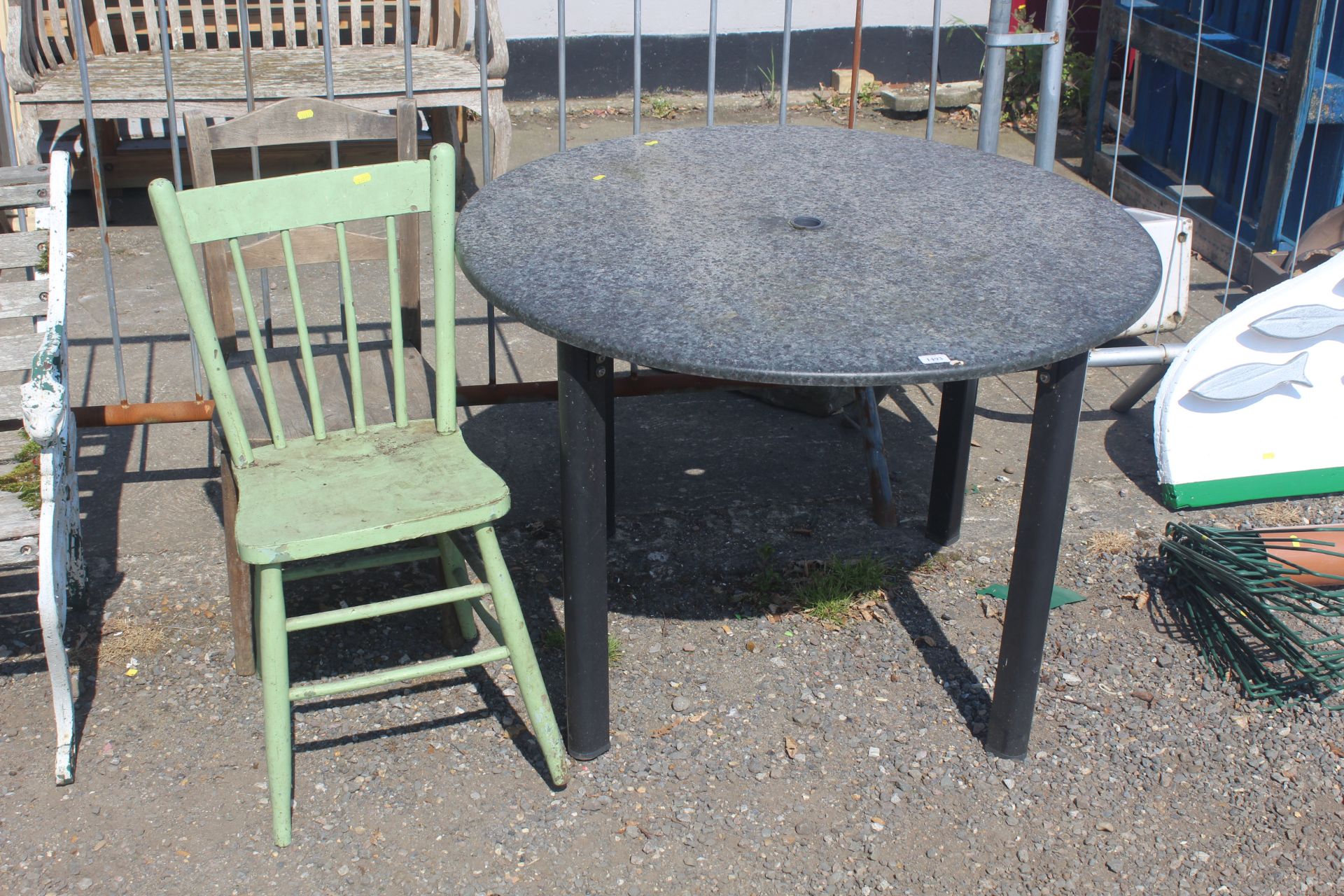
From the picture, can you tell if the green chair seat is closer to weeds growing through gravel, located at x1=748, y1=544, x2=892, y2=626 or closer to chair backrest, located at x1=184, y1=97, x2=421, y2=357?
chair backrest, located at x1=184, y1=97, x2=421, y2=357

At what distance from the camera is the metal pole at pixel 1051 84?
3.24 meters

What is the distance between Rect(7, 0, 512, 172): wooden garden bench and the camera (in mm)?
5145

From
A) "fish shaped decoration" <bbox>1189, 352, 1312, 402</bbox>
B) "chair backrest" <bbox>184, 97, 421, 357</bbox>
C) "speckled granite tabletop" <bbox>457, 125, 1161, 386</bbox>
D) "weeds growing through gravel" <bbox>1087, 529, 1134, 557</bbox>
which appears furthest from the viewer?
"fish shaped decoration" <bbox>1189, 352, 1312, 402</bbox>

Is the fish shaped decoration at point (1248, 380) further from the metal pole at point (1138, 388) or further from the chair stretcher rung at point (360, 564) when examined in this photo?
the chair stretcher rung at point (360, 564)

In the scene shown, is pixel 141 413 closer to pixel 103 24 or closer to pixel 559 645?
pixel 559 645

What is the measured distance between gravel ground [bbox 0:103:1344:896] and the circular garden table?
0.68 feet

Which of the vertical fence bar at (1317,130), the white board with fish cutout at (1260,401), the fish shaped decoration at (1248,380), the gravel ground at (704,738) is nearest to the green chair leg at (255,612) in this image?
the gravel ground at (704,738)

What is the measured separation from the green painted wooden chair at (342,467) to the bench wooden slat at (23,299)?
1.96 feet

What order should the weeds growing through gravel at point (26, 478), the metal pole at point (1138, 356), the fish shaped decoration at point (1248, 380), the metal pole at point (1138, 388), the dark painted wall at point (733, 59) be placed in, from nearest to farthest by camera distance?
1. the weeds growing through gravel at point (26, 478)
2. the fish shaped decoration at point (1248, 380)
3. the metal pole at point (1138, 356)
4. the metal pole at point (1138, 388)
5. the dark painted wall at point (733, 59)

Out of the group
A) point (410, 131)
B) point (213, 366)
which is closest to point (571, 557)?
point (213, 366)

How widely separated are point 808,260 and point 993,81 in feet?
4.40

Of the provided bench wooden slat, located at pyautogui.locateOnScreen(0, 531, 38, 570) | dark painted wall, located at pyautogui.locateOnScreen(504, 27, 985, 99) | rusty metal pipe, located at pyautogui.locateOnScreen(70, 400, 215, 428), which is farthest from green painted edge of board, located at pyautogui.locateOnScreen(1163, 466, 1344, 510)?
dark painted wall, located at pyautogui.locateOnScreen(504, 27, 985, 99)

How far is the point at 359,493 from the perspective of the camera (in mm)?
2410

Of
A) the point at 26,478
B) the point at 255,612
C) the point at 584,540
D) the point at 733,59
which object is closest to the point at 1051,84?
the point at 584,540
